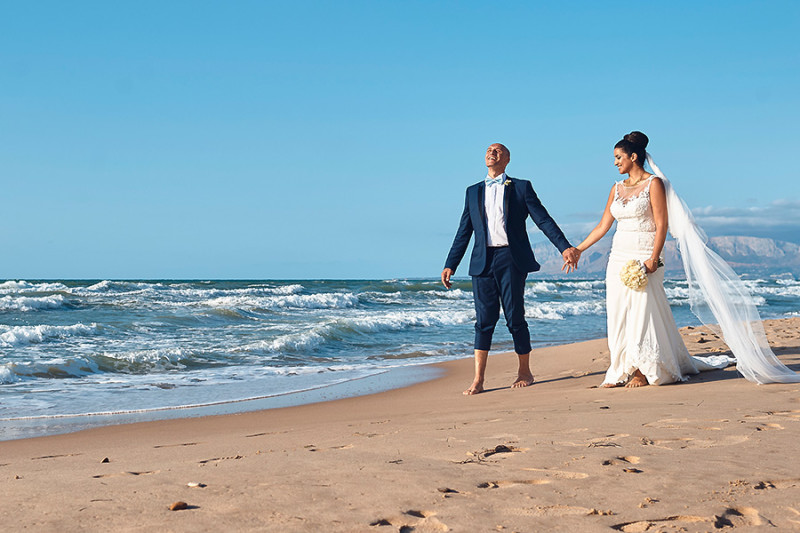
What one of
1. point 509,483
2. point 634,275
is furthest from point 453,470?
point 634,275

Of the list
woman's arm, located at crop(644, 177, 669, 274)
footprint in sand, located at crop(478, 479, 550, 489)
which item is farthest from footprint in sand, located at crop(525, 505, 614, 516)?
woman's arm, located at crop(644, 177, 669, 274)

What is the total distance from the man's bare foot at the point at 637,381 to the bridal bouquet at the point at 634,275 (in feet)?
2.28

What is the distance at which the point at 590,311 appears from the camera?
75.7 feet

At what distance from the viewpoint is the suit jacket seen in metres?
5.70

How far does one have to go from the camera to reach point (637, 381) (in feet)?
17.9

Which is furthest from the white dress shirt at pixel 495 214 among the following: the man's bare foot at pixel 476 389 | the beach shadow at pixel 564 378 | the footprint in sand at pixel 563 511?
the footprint in sand at pixel 563 511

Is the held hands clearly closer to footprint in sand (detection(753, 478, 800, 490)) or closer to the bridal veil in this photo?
the bridal veil

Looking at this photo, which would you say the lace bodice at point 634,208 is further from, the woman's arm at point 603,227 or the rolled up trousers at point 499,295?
the rolled up trousers at point 499,295

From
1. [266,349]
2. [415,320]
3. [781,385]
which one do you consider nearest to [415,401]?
[781,385]

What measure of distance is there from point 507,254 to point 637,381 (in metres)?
1.42

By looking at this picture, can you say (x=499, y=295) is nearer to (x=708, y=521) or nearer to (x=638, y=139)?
(x=638, y=139)

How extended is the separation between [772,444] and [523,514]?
160cm

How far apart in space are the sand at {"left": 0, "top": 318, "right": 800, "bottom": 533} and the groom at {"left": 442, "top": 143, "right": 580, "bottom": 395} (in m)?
0.98

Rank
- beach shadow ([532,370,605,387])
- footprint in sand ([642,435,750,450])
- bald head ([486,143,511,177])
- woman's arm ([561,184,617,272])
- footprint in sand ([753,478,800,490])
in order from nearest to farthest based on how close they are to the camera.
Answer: footprint in sand ([753,478,800,490]) → footprint in sand ([642,435,750,450]) → woman's arm ([561,184,617,272]) → bald head ([486,143,511,177]) → beach shadow ([532,370,605,387])
